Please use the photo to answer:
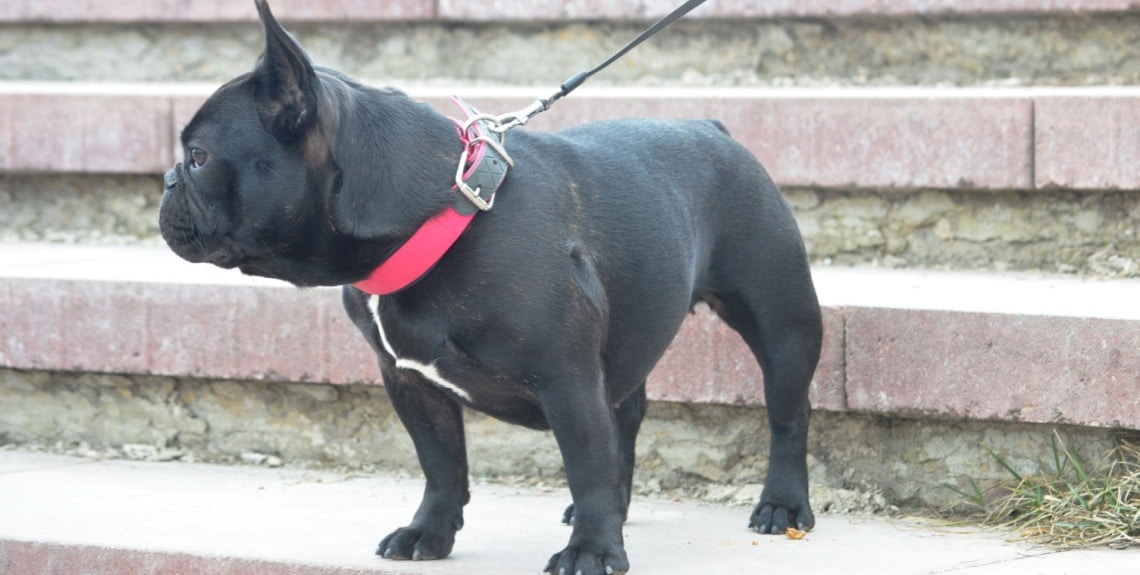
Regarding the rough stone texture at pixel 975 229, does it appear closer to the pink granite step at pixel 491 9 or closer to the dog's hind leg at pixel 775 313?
the pink granite step at pixel 491 9

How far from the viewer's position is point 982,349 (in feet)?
12.2

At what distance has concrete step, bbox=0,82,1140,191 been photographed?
14.8ft

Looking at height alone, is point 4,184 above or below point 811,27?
below

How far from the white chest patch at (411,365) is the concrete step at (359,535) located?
420 millimetres

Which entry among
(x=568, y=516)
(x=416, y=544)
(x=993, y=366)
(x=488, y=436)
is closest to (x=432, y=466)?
(x=416, y=544)

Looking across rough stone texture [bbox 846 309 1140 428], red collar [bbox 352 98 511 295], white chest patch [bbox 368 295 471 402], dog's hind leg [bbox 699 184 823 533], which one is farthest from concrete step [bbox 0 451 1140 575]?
red collar [bbox 352 98 511 295]

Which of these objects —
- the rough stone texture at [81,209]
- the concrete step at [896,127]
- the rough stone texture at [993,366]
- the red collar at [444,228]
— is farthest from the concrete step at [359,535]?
the rough stone texture at [81,209]

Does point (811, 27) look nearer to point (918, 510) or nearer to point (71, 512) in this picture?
point (918, 510)

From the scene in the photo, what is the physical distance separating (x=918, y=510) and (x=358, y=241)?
1.77 m

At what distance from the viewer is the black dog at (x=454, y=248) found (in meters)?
2.96

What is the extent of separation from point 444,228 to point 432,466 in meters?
0.69

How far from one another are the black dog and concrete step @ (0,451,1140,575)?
219mm

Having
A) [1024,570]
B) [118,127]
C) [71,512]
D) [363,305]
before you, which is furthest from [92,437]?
[1024,570]

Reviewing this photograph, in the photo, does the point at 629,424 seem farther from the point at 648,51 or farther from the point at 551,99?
the point at 648,51
